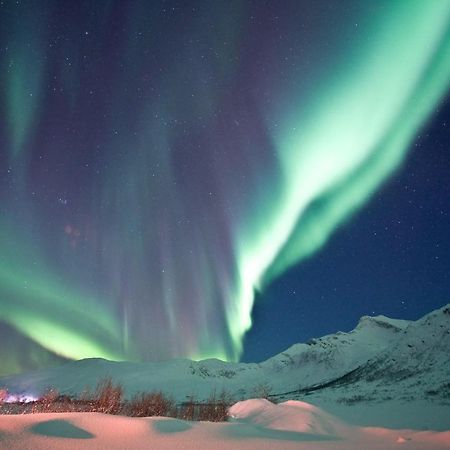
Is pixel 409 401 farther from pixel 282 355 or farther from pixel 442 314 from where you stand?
pixel 282 355

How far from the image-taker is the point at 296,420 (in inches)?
358

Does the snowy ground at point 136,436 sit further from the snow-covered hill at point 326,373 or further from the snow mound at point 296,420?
the snow-covered hill at point 326,373

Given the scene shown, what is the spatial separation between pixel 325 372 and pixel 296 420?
125771 mm

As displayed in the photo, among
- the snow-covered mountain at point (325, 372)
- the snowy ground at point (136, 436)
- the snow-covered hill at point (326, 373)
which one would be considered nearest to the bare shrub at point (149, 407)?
the snow-covered mountain at point (325, 372)

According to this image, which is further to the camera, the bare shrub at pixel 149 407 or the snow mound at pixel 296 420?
the bare shrub at pixel 149 407

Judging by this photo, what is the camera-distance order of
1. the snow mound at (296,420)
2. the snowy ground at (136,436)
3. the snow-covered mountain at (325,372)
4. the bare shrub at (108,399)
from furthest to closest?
1. the snow-covered mountain at (325,372)
2. the bare shrub at (108,399)
3. the snow mound at (296,420)
4. the snowy ground at (136,436)

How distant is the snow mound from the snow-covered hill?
7.91 feet

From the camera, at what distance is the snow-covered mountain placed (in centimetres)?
5016

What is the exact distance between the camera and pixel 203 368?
184 m

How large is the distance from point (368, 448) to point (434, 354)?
5750cm

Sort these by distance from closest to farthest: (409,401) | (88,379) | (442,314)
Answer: (409,401) → (442,314) → (88,379)

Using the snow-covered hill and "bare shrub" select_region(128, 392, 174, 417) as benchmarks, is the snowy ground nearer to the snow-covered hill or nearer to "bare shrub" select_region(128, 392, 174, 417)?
the snow-covered hill

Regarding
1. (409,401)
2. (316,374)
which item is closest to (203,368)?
(316,374)

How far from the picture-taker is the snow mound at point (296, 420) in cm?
841
